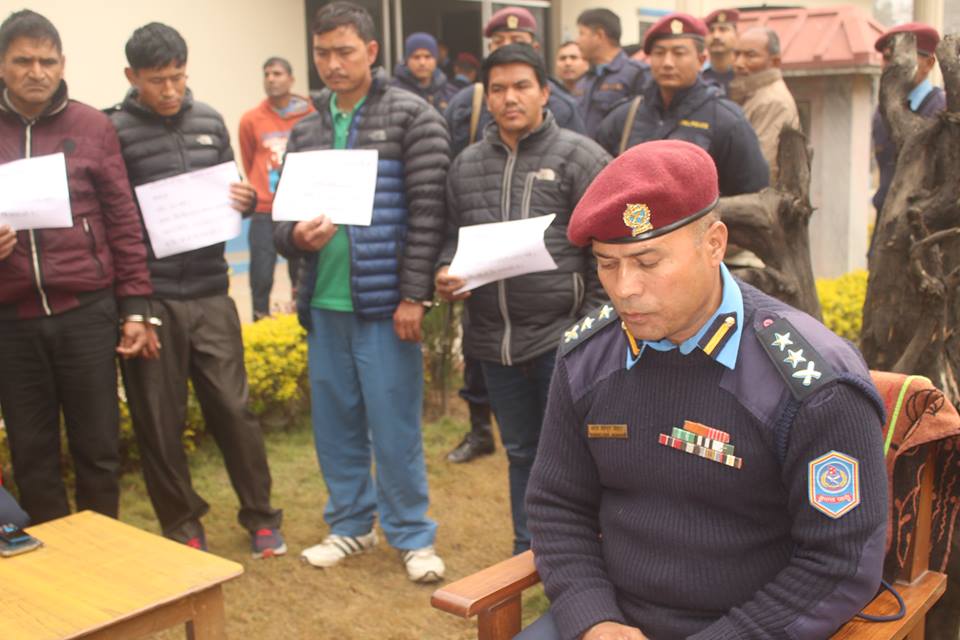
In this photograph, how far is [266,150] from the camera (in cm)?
849

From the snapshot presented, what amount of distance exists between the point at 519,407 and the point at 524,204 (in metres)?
0.81

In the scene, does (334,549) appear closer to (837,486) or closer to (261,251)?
(837,486)

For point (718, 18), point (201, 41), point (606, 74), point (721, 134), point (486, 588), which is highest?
point (201, 41)

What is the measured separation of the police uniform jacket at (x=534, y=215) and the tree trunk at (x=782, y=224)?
0.55 m

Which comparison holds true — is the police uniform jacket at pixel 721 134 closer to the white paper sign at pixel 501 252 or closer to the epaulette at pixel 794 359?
the white paper sign at pixel 501 252

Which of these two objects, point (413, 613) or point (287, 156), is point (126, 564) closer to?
point (413, 613)

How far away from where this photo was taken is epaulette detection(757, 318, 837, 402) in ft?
7.06

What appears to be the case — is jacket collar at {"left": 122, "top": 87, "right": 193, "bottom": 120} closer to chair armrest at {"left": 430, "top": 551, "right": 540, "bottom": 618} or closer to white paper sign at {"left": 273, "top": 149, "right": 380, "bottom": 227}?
white paper sign at {"left": 273, "top": 149, "right": 380, "bottom": 227}

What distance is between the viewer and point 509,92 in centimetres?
390

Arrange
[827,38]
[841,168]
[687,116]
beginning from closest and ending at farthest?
[687,116] < [827,38] < [841,168]

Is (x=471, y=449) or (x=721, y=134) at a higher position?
(x=721, y=134)

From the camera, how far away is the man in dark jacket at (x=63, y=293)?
391 centimetres

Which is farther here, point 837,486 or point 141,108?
point 141,108

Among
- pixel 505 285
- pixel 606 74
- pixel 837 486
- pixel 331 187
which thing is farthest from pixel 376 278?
pixel 606 74
